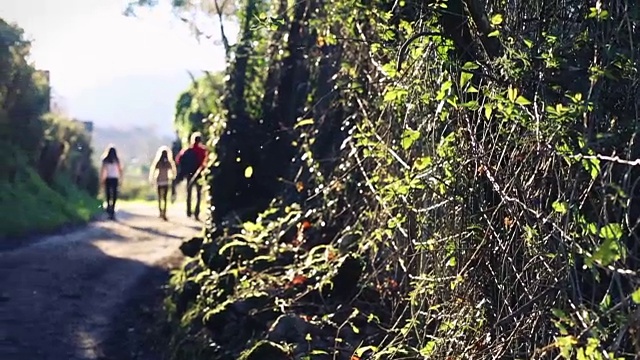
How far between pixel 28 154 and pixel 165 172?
9.38 ft

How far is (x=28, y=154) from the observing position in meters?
20.3

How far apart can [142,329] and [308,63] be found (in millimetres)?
3253

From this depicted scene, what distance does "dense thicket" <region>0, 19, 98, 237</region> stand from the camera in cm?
1679

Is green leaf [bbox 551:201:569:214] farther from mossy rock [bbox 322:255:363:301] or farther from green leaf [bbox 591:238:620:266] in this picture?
mossy rock [bbox 322:255:363:301]

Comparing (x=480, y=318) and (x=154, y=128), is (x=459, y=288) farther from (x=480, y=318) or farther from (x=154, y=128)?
(x=154, y=128)

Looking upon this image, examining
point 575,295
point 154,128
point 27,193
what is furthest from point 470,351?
point 154,128

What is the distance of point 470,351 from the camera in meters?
4.09

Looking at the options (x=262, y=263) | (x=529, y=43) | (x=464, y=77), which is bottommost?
(x=262, y=263)

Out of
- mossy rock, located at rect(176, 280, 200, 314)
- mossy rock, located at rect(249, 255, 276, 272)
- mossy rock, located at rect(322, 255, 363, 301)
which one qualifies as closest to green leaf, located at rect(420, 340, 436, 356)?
mossy rock, located at rect(322, 255, 363, 301)

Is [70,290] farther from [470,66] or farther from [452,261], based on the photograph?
[470,66]

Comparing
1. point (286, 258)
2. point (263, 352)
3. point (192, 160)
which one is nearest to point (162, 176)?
point (192, 160)

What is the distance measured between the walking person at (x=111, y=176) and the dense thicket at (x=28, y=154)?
515 millimetres

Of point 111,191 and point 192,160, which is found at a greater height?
point 192,160

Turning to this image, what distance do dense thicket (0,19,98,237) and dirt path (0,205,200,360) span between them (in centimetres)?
116
